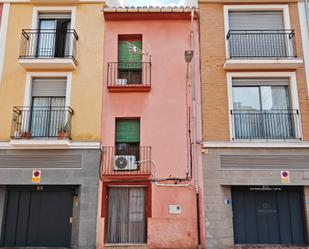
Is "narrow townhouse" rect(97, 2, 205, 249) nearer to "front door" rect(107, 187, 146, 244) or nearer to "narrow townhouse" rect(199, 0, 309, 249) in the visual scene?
"front door" rect(107, 187, 146, 244)

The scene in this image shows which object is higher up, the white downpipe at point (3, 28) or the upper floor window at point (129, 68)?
the white downpipe at point (3, 28)

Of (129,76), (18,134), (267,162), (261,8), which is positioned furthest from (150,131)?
(261,8)

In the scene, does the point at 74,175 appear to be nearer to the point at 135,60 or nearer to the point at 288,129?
the point at 135,60

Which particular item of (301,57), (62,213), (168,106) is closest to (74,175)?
(62,213)

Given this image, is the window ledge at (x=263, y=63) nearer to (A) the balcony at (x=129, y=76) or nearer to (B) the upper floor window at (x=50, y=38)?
(A) the balcony at (x=129, y=76)

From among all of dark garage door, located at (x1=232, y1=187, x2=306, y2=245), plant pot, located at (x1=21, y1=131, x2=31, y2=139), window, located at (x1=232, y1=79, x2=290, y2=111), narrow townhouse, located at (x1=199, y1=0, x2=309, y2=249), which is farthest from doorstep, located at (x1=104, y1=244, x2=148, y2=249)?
window, located at (x1=232, y1=79, x2=290, y2=111)

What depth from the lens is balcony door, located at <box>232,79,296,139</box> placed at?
11539 mm

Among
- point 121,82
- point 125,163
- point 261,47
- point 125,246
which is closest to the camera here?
point 125,246

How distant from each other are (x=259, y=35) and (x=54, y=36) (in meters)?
7.91

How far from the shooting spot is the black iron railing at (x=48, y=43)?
1211 centimetres

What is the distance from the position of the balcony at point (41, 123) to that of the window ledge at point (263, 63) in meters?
6.09

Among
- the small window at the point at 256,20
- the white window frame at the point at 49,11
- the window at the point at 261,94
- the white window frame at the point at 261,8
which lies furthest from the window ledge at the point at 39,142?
the small window at the point at 256,20

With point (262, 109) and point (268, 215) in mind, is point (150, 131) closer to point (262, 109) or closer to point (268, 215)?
point (262, 109)

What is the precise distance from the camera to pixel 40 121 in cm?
1175
